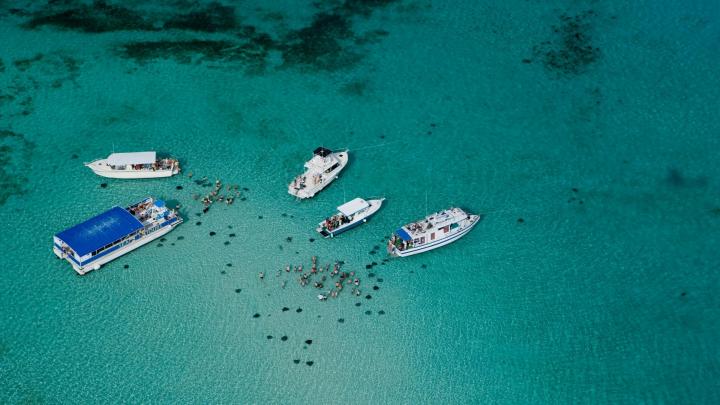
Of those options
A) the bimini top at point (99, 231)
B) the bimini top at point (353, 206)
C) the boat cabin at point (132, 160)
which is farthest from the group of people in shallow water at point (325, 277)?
the boat cabin at point (132, 160)

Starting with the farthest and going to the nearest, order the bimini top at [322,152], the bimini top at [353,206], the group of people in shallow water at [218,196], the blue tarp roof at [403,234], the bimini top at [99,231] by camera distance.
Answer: the bimini top at [322,152], the group of people in shallow water at [218,196], the bimini top at [353,206], the blue tarp roof at [403,234], the bimini top at [99,231]

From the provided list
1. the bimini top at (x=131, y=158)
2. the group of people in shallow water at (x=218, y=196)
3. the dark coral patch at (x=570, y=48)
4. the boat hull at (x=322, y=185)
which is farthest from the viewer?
the dark coral patch at (x=570, y=48)

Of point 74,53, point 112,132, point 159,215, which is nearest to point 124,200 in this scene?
point 159,215

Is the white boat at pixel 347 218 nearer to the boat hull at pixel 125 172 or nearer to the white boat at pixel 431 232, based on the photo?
the white boat at pixel 431 232

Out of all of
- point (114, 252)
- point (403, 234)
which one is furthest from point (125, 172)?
point (403, 234)

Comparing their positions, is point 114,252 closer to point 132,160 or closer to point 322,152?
point 132,160
